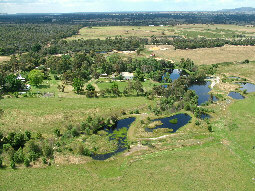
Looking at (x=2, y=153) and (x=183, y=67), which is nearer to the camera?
(x=2, y=153)

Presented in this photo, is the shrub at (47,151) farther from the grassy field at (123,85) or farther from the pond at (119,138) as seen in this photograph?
the grassy field at (123,85)

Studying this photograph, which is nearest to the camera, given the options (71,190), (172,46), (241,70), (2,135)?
(71,190)

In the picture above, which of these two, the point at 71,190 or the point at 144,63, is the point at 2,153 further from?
the point at 144,63

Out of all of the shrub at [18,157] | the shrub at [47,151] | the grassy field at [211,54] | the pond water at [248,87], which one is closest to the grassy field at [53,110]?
the shrub at [47,151]

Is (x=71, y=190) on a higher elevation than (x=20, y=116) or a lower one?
lower

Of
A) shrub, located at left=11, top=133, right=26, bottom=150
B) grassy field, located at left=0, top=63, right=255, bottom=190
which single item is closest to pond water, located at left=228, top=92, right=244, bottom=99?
grassy field, located at left=0, top=63, right=255, bottom=190

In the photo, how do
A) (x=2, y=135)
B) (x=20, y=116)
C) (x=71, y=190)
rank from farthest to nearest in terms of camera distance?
(x=20, y=116) → (x=2, y=135) → (x=71, y=190)

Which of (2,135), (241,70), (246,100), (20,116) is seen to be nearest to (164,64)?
(241,70)
